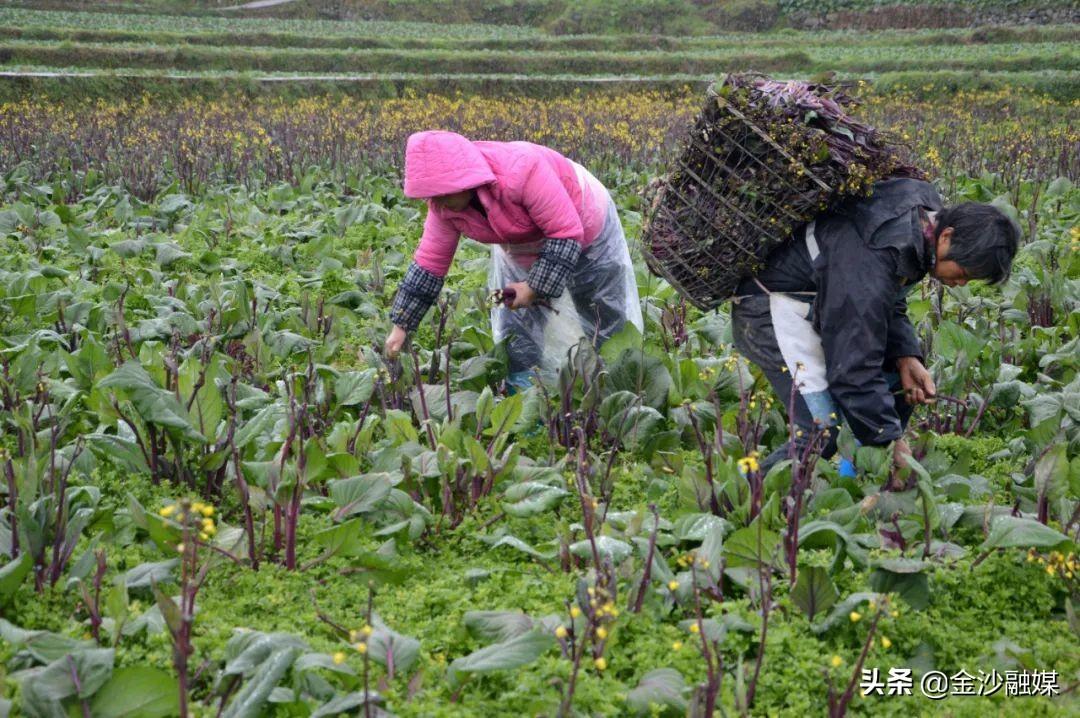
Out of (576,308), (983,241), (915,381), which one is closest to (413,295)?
(576,308)

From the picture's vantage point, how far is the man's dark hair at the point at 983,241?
2.93 m

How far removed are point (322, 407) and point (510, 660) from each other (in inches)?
76.7

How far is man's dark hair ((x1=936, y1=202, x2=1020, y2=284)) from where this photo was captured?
2.93 m

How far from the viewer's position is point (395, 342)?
13.0 ft

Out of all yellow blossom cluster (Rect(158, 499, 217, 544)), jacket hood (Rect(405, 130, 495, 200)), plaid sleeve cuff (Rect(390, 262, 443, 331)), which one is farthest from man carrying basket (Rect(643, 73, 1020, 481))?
yellow blossom cluster (Rect(158, 499, 217, 544))

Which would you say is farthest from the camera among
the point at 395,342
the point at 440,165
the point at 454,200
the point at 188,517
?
the point at 395,342

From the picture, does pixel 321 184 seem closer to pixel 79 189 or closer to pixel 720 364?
pixel 79 189

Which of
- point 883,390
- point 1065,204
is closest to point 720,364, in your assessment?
point 883,390

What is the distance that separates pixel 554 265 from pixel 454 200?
43 centimetres

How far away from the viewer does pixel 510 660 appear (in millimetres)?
2240

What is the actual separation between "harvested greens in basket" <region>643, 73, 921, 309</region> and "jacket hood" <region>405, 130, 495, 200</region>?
25.9 inches

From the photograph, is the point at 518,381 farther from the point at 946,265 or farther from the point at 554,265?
the point at 946,265

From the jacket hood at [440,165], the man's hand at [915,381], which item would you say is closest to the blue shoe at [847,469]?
the man's hand at [915,381]

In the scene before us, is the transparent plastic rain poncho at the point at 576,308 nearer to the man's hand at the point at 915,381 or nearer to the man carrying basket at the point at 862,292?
the man carrying basket at the point at 862,292
